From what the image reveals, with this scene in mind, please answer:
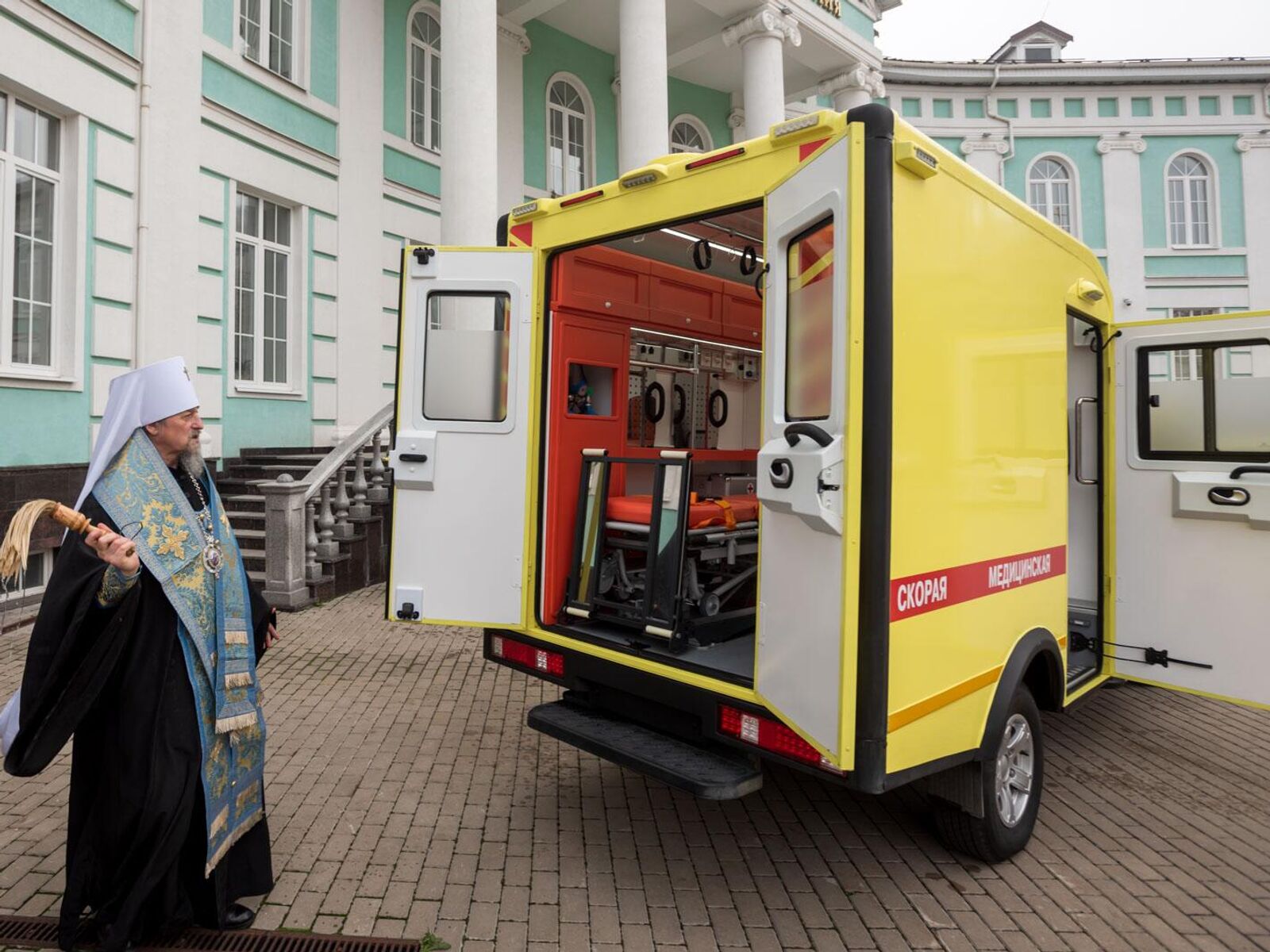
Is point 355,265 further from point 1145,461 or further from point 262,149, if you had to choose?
point 1145,461

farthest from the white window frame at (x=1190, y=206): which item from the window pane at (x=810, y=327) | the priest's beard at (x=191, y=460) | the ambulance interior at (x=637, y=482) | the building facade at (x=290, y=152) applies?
the priest's beard at (x=191, y=460)

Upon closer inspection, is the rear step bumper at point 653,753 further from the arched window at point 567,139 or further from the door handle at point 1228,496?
the arched window at point 567,139

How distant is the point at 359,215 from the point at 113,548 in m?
9.72

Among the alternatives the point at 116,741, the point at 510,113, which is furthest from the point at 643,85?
the point at 116,741

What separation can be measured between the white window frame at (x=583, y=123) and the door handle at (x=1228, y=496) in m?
11.7

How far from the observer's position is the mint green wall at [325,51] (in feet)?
34.4

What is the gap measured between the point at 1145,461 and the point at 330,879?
14.1ft

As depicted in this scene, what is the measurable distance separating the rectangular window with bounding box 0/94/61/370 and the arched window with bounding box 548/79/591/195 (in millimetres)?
7737

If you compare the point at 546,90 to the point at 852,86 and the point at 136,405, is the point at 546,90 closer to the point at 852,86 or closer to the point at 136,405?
the point at 852,86

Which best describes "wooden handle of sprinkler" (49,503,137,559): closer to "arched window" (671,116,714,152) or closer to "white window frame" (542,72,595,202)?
"white window frame" (542,72,595,202)

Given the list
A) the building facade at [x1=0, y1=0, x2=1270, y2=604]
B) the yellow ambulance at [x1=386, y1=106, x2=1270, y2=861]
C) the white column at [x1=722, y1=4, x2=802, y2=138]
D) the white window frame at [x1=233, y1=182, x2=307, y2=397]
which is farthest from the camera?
the white column at [x1=722, y1=4, x2=802, y2=138]

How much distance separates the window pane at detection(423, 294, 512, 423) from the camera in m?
4.12

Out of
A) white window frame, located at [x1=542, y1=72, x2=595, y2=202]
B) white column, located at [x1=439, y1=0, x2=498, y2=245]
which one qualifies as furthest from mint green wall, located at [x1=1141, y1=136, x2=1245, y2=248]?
white column, located at [x1=439, y1=0, x2=498, y2=245]

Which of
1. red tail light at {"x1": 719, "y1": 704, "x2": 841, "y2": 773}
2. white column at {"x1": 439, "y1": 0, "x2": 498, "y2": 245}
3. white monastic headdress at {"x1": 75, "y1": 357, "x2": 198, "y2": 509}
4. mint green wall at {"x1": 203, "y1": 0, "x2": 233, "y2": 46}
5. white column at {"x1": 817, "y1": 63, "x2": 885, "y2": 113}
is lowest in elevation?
red tail light at {"x1": 719, "y1": 704, "x2": 841, "y2": 773}
